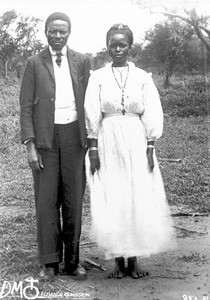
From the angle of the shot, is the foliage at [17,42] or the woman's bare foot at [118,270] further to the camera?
the foliage at [17,42]

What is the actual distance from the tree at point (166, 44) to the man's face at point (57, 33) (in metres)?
16.2

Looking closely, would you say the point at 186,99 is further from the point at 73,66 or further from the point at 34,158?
the point at 34,158

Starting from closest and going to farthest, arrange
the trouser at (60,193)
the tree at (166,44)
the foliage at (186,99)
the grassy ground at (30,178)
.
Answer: the trouser at (60,193) < the grassy ground at (30,178) < the foliage at (186,99) < the tree at (166,44)

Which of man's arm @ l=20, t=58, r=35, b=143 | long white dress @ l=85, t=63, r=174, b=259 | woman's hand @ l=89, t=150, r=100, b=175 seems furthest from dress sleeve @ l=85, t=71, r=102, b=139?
man's arm @ l=20, t=58, r=35, b=143

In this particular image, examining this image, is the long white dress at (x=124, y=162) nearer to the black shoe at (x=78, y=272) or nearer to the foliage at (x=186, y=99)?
the black shoe at (x=78, y=272)

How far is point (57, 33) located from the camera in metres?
3.22

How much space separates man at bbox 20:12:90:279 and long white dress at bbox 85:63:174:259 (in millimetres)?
111

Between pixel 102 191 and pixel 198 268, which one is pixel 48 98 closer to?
pixel 102 191

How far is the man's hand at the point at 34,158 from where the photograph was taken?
3260mm

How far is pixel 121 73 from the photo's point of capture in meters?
3.32

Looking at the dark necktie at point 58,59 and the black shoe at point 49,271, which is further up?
the dark necktie at point 58,59

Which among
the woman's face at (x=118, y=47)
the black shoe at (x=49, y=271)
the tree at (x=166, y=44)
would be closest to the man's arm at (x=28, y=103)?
the woman's face at (x=118, y=47)

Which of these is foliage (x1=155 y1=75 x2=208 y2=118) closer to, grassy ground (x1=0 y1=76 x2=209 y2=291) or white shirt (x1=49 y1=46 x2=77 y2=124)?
grassy ground (x1=0 y1=76 x2=209 y2=291)

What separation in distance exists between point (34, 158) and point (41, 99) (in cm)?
39
